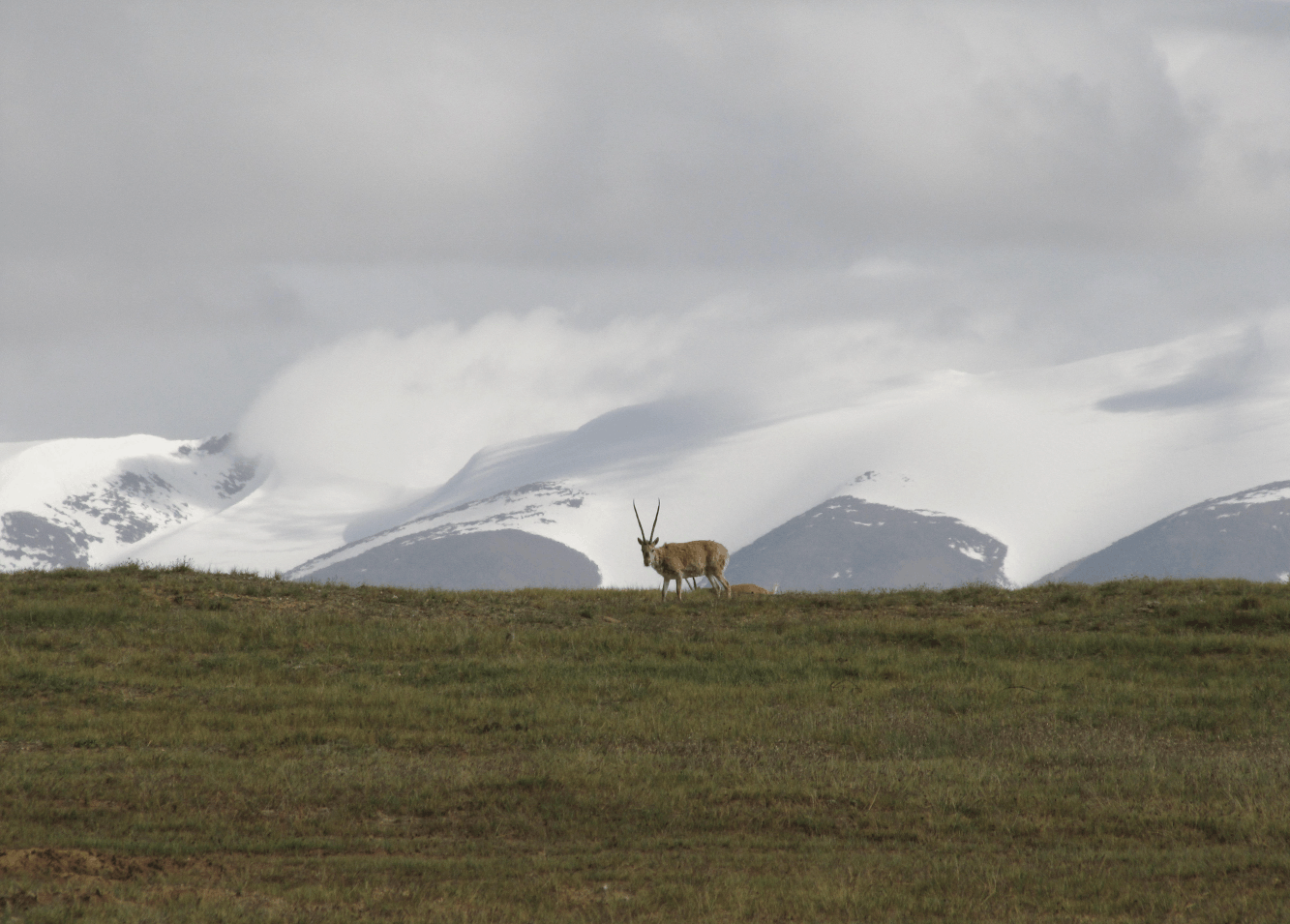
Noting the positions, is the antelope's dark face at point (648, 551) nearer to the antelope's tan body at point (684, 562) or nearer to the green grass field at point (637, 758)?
the antelope's tan body at point (684, 562)

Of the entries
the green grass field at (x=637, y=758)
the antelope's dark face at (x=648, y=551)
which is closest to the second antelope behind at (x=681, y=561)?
the antelope's dark face at (x=648, y=551)

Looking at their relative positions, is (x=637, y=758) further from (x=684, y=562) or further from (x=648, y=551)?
(x=648, y=551)

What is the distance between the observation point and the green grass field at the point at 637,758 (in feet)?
36.5

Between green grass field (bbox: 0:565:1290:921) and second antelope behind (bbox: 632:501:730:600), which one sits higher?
second antelope behind (bbox: 632:501:730:600)

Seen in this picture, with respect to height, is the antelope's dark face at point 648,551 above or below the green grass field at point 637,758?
above

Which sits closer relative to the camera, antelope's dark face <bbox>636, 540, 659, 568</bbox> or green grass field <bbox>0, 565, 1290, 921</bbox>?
green grass field <bbox>0, 565, 1290, 921</bbox>

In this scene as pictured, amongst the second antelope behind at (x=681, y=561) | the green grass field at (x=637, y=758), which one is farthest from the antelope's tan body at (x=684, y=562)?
the green grass field at (x=637, y=758)

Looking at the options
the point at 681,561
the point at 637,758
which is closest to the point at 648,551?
the point at 681,561

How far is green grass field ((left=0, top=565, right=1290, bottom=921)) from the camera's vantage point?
11125mm

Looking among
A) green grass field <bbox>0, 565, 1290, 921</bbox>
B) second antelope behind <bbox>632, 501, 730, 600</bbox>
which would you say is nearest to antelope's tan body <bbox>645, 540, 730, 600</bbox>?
second antelope behind <bbox>632, 501, 730, 600</bbox>

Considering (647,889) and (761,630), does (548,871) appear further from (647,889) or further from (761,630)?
(761,630)

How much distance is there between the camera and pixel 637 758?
53.4ft

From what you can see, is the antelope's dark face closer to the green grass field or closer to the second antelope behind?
the second antelope behind

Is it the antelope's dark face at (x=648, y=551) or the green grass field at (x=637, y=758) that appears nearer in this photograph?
the green grass field at (x=637, y=758)
